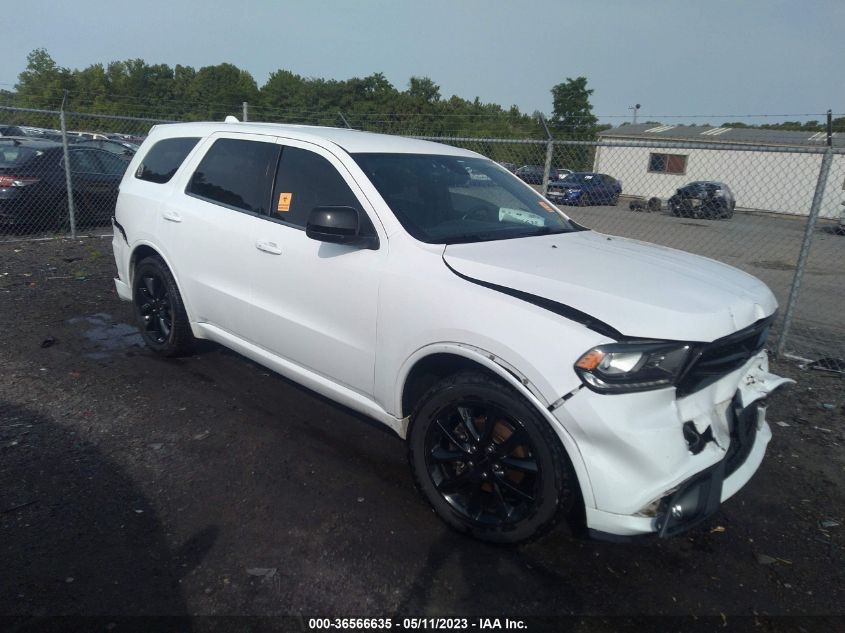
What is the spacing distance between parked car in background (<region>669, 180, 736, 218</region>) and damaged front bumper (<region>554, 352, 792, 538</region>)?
1495cm

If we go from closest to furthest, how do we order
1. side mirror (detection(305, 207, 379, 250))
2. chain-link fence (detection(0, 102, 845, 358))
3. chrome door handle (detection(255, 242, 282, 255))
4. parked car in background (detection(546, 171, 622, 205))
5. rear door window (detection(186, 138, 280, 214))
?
1. side mirror (detection(305, 207, 379, 250))
2. chrome door handle (detection(255, 242, 282, 255))
3. rear door window (detection(186, 138, 280, 214))
4. chain-link fence (detection(0, 102, 845, 358))
5. parked car in background (detection(546, 171, 622, 205))

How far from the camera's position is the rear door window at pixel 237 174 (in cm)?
396

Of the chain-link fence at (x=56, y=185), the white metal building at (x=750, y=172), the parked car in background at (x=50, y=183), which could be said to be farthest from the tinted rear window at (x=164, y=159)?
the white metal building at (x=750, y=172)

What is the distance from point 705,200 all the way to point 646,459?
1828 cm

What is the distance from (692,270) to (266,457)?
8.36ft

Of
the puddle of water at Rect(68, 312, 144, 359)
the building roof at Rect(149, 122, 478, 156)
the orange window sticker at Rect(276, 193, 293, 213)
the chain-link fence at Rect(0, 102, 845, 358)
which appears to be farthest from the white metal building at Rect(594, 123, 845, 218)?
the orange window sticker at Rect(276, 193, 293, 213)

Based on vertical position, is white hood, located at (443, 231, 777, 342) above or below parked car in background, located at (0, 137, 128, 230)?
above

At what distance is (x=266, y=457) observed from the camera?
3615 millimetres

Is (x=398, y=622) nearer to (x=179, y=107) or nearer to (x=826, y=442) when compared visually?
(x=826, y=442)

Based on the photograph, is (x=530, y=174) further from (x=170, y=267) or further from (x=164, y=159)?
(x=170, y=267)

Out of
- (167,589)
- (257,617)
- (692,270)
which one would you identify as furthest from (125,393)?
(692,270)

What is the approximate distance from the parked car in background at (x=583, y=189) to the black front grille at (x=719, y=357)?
6627 mm

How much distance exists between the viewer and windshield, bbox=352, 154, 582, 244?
3.36 meters

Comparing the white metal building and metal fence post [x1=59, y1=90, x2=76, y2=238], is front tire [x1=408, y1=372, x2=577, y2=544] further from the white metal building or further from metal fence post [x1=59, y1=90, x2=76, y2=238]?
the white metal building
